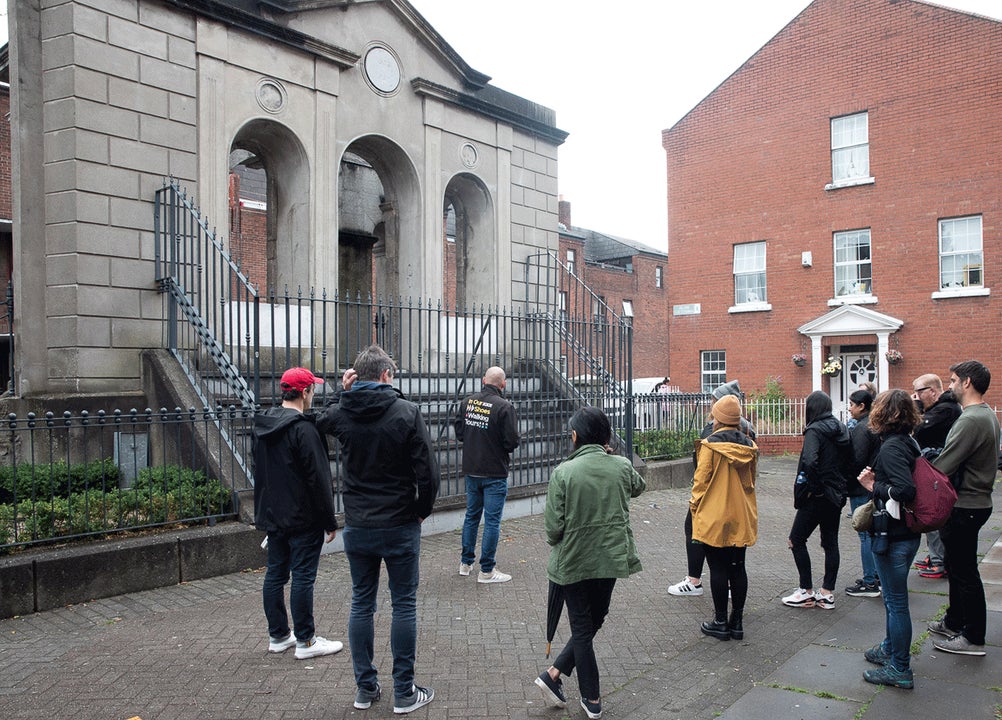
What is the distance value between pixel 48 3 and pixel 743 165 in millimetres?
18010

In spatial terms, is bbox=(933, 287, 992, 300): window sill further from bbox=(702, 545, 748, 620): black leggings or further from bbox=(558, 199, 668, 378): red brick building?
bbox=(558, 199, 668, 378): red brick building

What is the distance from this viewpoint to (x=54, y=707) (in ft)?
14.1

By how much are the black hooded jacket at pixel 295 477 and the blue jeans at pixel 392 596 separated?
56 centimetres

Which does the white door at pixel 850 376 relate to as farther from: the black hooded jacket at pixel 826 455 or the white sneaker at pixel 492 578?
the white sneaker at pixel 492 578

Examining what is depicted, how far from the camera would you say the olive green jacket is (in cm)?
416

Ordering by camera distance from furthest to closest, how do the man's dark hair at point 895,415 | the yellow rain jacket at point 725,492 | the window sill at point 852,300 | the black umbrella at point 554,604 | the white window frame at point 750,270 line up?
the white window frame at point 750,270
the window sill at point 852,300
the yellow rain jacket at point 725,492
the man's dark hair at point 895,415
the black umbrella at point 554,604

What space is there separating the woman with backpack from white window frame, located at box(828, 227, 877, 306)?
1699 centimetres

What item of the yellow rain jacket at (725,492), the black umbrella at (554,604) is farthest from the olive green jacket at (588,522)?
the yellow rain jacket at (725,492)

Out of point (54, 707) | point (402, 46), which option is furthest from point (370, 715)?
point (402, 46)

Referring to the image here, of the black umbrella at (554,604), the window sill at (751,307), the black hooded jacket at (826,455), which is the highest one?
the window sill at (751,307)

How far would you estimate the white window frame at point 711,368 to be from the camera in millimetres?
23156

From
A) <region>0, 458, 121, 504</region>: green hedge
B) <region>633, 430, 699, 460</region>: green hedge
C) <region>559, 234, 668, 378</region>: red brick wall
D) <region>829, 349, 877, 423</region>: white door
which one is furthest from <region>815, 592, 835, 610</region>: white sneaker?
<region>559, 234, 668, 378</region>: red brick wall

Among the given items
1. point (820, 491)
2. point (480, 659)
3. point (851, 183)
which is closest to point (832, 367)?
point (851, 183)

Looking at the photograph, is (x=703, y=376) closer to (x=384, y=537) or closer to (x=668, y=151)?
(x=668, y=151)
